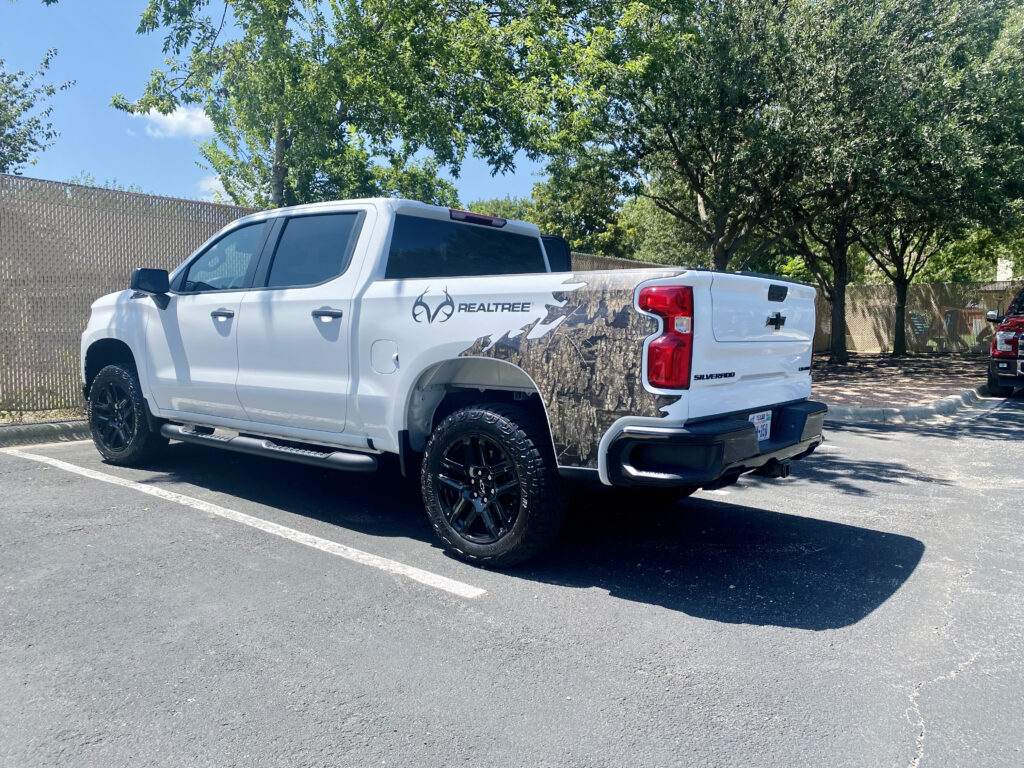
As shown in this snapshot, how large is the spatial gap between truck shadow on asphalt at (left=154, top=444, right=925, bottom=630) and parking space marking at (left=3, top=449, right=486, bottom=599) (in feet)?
0.71

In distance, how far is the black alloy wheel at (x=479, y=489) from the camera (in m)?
4.20

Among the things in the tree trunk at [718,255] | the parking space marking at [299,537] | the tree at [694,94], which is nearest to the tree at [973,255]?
the tree trunk at [718,255]

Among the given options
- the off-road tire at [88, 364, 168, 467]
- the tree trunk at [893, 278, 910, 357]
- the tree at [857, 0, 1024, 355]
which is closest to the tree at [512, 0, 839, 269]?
the tree at [857, 0, 1024, 355]

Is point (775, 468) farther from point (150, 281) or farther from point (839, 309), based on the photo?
point (839, 309)

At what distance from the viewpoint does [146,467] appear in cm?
668

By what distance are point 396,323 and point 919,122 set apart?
12619 millimetres

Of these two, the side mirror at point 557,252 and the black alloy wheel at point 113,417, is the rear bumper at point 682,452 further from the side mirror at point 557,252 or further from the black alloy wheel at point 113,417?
the black alloy wheel at point 113,417

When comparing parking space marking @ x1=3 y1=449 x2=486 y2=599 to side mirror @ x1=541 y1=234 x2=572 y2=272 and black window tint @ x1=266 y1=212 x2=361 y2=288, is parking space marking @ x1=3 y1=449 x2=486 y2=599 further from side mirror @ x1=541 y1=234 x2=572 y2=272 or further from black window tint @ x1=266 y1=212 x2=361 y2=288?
side mirror @ x1=541 y1=234 x2=572 y2=272

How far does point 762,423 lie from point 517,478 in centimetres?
140

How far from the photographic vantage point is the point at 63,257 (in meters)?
8.40

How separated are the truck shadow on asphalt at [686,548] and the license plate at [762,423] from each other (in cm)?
74

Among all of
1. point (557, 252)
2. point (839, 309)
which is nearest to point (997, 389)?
point (839, 309)

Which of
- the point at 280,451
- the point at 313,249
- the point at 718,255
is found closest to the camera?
the point at 280,451

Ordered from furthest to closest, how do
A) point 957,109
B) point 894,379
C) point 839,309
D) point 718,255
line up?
point 839,309, point 718,255, point 894,379, point 957,109
